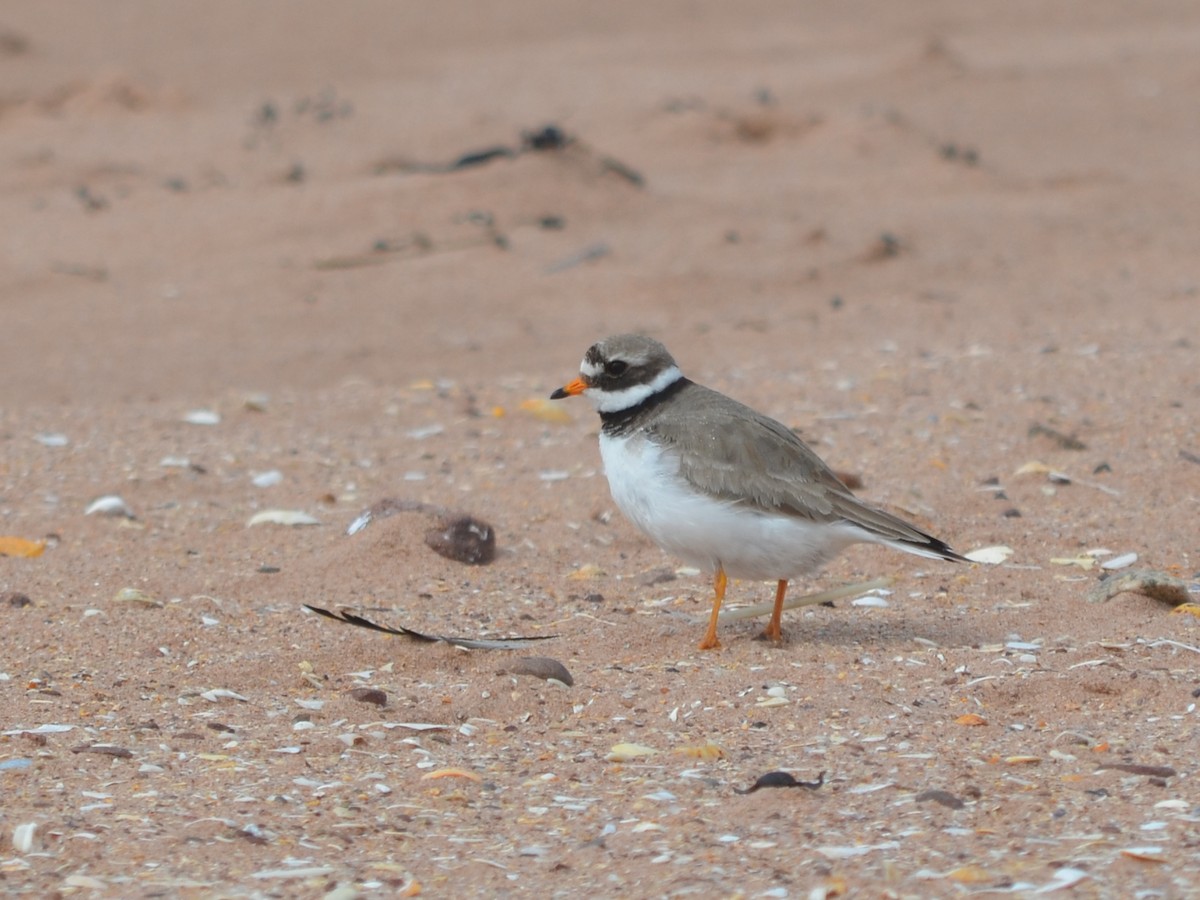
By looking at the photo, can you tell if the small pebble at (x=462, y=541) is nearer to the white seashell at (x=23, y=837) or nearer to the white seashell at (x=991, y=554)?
the white seashell at (x=991, y=554)

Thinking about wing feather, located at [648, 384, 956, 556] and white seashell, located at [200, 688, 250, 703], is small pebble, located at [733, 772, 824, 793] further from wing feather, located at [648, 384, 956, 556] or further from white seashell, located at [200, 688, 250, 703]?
white seashell, located at [200, 688, 250, 703]

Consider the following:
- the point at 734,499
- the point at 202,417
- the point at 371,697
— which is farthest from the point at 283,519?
the point at 734,499

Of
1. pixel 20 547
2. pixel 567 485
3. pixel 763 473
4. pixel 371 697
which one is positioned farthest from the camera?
pixel 567 485

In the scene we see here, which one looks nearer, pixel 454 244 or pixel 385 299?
pixel 385 299

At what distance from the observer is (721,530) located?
478cm

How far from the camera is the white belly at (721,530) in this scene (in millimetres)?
4789

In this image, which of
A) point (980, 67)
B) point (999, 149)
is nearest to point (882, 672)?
point (999, 149)

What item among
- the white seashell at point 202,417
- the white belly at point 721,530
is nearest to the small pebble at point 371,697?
the white belly at point 721,530

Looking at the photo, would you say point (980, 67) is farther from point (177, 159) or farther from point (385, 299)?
point (385, 299)

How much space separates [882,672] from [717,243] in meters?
7.40

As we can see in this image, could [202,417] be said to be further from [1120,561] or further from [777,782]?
[777,782]

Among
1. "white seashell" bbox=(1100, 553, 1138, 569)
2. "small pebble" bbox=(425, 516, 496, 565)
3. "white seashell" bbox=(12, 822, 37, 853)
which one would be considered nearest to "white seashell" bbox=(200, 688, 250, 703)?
"white seashell" bbox=(12, 822, 37, 853)

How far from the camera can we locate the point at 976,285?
446 inches

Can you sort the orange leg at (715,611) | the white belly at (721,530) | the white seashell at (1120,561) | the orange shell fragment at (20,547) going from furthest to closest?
1. the orange shell fragment at (20,547)
2. the white seashell at (1120,561)
3. the orange leg at (715,611)
4. the white belly at (721,530)
